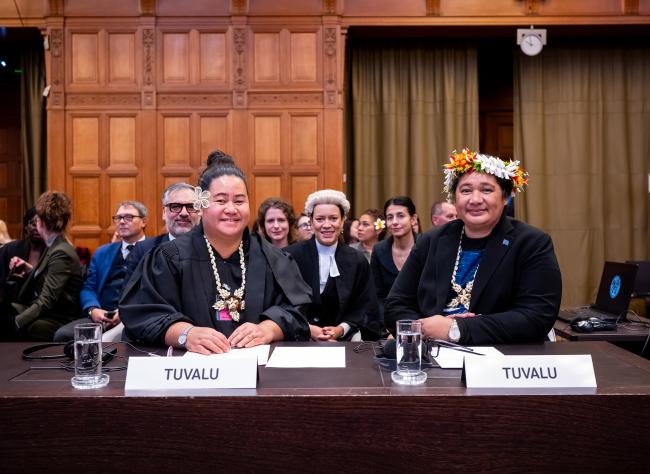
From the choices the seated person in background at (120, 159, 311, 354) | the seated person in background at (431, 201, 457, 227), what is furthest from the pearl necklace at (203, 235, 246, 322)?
the seated person in background at (431, 201, 457, 227)

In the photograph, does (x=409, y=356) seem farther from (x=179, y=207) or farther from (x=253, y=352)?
(x=179, y=207)

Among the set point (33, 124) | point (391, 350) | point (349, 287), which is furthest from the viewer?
point (33, 124)

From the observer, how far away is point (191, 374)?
1.59 metres

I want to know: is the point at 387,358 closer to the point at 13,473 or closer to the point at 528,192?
the point at 13,473

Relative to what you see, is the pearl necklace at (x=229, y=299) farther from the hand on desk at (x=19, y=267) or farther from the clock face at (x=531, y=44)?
the clock face at (x=531, y=44)

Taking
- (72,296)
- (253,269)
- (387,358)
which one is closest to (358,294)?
(253,269)

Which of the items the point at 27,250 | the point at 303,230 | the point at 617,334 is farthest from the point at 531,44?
the point at 27,250

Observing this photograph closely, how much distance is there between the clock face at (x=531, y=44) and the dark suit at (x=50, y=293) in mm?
5235

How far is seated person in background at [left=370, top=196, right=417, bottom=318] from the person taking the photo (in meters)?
4.34

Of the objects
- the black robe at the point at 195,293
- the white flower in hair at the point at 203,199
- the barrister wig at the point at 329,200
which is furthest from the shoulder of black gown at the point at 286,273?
the barrister wig at the point at 329,200

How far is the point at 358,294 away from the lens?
3652 mm

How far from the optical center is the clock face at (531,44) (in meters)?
7.05

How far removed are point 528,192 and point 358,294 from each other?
4958 mm

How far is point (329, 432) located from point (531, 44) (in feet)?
21.5
